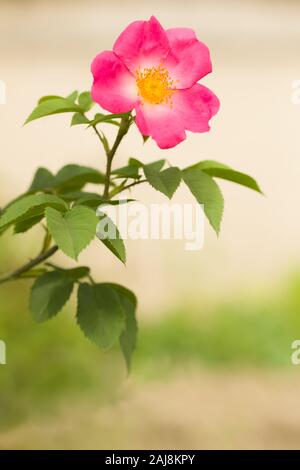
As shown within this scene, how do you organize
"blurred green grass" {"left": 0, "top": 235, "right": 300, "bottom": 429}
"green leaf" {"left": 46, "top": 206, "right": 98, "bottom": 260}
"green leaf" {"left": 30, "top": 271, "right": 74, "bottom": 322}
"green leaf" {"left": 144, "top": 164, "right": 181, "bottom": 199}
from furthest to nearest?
1. "blurred green grass" {"left": 0, "top": 235, "right": 300, "bottom": 429}
2. "green leaf" {"left": 30, "top": 271, "right": 74, "bottom": 322}
3. "green leaf" {"left": 144, "top": 164, "right": 181, "bottom": 199}
4. "green leaf" {"left": 46, "top": 206, "right": 98, "bottom": 260}

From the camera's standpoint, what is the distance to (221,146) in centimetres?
126

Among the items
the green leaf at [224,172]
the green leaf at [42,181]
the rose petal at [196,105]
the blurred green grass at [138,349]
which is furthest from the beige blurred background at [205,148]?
the rose petal at [196,105]

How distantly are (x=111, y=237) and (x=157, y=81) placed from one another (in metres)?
0.19

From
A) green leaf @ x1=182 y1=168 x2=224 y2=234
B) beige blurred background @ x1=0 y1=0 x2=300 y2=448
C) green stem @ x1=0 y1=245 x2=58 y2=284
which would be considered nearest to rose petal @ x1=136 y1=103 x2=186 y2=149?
green leaf @ x1=182 y1=168 x2=224 y2=234

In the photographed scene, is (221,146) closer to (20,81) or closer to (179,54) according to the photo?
(20,81)

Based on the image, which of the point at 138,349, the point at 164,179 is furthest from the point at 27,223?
the point at 138,349

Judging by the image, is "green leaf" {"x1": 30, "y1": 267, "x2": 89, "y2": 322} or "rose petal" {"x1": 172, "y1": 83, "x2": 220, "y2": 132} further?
"green leaf" {"x1": 30, "y1": 267, "x2": 89, "y2": 322}

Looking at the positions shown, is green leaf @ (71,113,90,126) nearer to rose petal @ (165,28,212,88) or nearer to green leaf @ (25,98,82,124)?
green leaf @ (25,98,82,124)

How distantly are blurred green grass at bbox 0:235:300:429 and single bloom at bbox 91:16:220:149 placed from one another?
22.5 inches

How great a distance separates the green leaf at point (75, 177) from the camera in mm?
966

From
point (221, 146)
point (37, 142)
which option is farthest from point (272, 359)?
point (37, 142)

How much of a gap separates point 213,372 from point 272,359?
11cm

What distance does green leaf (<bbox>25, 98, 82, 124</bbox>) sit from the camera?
78cm
